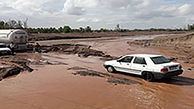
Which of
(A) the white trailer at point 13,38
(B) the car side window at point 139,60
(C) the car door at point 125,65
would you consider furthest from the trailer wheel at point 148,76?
(A) the white trailer at point 13,38

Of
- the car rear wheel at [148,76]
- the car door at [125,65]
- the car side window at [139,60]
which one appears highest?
the car side window at [139,60]

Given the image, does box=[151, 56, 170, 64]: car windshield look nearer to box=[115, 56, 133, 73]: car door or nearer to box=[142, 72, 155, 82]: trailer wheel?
box=[142, 72, 155, 82]: trailer wheel

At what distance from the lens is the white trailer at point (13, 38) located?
24281mm

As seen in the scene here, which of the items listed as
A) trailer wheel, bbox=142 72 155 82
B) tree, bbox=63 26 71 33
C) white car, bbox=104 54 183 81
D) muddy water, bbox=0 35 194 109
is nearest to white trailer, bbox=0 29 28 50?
muddy water, bbox=0 35 194 109

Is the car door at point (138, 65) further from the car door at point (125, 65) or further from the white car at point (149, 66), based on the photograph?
the car door at point (125, 65)

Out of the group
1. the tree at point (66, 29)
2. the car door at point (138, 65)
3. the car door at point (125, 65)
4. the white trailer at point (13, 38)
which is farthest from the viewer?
the tree at point (66, 29)

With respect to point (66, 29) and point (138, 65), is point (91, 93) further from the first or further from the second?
point (66, 29)

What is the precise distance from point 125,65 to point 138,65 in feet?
3.10

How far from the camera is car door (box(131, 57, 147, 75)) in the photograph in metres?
10.6

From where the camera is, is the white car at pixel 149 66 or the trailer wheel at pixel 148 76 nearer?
the white car at pixel 149 66

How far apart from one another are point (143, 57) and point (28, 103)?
6.17m

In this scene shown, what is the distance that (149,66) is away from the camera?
33.7ft

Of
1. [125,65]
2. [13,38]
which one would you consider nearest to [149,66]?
[125,65]

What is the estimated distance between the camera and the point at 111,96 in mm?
8227
